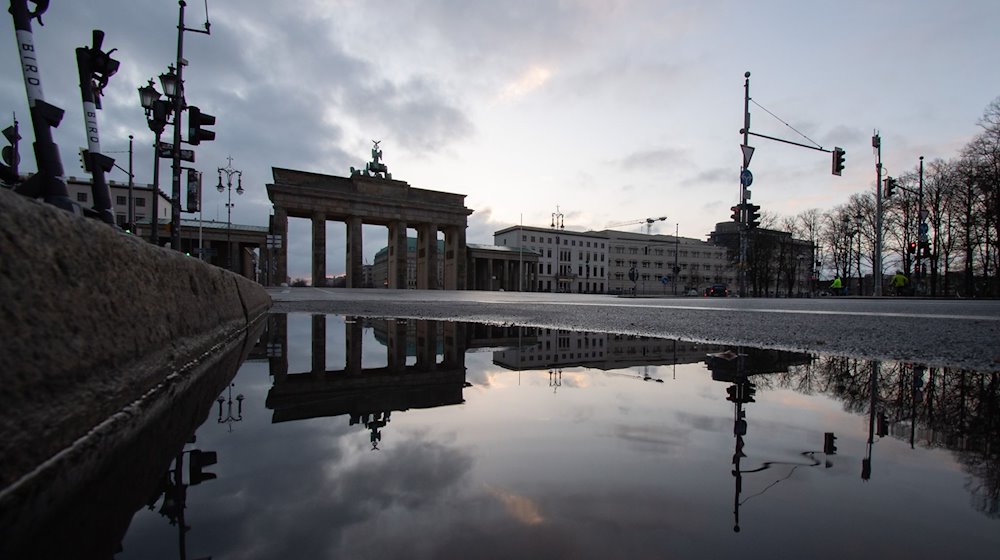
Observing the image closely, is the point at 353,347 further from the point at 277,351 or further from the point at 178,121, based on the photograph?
the point at 178,121

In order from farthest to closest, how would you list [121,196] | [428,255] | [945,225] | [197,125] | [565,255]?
[565,255] → [121,196] → [428,255] → [945,225] → [197,125]

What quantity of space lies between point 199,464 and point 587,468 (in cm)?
103

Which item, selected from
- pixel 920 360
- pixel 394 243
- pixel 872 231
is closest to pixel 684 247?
pixel 872 231

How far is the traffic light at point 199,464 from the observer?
3.92ft

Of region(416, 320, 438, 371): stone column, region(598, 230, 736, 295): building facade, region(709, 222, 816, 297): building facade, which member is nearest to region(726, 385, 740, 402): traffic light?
region(416, 320, 438, 371): stone column

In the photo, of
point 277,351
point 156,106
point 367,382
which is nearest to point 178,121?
point 156,106

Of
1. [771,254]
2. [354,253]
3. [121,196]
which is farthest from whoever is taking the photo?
[121,196]

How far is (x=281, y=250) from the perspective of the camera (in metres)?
46.1

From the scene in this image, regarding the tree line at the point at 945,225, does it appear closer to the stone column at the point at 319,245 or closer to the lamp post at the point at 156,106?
the lamp post at the point at 156,106

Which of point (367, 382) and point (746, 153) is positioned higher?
point (746, 153)

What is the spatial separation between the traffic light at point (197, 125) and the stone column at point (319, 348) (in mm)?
7516

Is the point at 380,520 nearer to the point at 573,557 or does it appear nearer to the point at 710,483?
the point at 573,557

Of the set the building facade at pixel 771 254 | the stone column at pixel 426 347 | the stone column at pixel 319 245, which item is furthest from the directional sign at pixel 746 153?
the stone column at pixel 319 245

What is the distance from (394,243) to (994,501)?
56.2 meters
